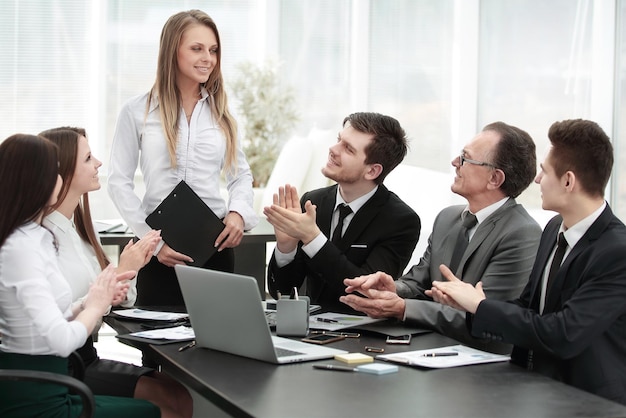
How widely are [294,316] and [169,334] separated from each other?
37cm

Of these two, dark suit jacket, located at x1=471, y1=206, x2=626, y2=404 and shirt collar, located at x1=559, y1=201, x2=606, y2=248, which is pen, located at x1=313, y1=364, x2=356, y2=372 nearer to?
dark suit jacket, located at x1=471, y1=206, x2=626, y2=404

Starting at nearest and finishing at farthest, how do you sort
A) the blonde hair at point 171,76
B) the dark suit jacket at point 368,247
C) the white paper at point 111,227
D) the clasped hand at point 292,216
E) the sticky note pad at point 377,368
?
the sticky note pad at point 377,368 → the clasped hand at point 292,216 → the dark suit jacket at point 368,247 → the blonde hair at point 171,76 → the white paper at point 111,227

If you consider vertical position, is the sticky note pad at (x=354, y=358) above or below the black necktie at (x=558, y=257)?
below

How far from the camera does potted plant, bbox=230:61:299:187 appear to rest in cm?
789

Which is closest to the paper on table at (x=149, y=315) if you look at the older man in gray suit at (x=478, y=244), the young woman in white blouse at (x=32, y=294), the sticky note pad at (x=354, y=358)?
the young woman in white blouse at (x=32, y=294)

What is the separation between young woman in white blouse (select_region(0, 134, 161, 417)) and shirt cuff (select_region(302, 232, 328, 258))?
2.98ft

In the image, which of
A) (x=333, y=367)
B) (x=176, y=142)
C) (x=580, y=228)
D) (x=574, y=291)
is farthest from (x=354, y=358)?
(x=176, y=142)

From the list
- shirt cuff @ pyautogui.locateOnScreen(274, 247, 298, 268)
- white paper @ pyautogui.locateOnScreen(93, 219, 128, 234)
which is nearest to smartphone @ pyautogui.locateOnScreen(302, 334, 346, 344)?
shirt cuff @ pyautogui.locateOnScreen(274, 247, 298, 268)

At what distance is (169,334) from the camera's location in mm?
2625

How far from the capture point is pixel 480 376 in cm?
216

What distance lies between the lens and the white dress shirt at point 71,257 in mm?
2723

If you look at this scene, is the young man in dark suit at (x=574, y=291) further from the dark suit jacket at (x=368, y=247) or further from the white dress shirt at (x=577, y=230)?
the dark suit jacket at (x=368, y=247)

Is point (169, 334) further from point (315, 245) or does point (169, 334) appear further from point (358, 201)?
point (358, 201)

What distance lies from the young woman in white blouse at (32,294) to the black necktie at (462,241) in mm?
1291
